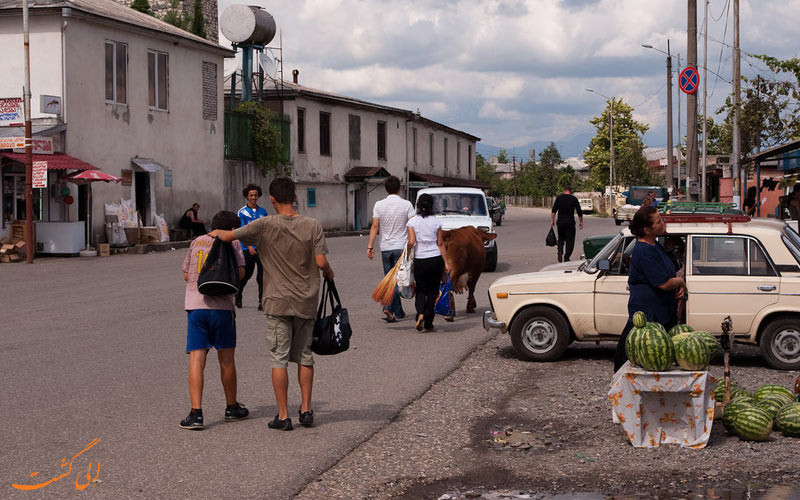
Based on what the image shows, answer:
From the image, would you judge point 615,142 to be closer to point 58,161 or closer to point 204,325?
point 58,161

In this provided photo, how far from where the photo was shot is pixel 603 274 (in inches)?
405

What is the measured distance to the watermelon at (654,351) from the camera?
6863mm

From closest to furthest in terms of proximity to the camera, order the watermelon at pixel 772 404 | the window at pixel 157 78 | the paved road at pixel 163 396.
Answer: the paved road at pixel 163 396 < the watermelon at pixel 772 404 < the window at pixel 157 78

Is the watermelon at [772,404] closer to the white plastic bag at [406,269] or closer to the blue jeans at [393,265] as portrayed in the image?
the white plastic bag at [406,269]

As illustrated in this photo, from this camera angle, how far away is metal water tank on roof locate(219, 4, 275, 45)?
139 ft

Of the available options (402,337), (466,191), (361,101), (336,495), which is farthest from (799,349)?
(361,101)

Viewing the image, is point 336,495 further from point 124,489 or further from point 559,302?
point 559,302

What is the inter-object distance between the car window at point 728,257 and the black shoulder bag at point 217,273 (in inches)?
195

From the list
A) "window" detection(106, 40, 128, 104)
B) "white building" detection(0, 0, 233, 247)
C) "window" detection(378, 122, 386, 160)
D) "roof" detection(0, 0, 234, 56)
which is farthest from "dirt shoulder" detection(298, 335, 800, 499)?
"window" detection(378, 122, 386, 160)

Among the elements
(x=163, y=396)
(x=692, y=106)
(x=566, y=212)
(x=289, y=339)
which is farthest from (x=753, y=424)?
(x=692, y=106)

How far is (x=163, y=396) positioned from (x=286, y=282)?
79.3 inches

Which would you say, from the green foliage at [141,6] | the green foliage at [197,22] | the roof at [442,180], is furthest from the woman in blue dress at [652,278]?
the roof at [442,180]

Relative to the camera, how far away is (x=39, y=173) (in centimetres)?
2577

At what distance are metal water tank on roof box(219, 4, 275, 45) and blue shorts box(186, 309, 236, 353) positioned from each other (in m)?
36.2
